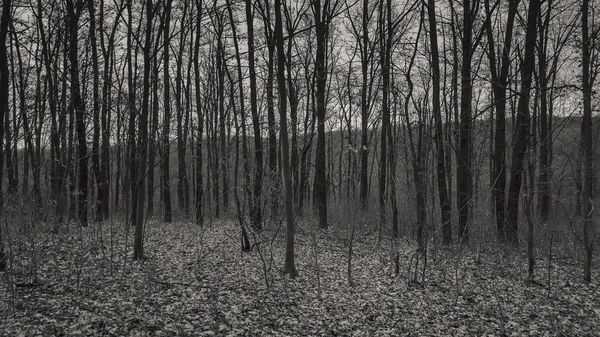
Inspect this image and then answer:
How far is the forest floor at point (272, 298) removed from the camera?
5512 millimetres

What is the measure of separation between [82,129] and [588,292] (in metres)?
13.3

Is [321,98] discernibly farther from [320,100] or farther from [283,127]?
[283,127]

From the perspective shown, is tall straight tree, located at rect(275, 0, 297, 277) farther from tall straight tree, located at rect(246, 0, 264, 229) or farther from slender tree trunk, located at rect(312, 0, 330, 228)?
slender tree trunk, located at rect(312, 0, 330, 228)

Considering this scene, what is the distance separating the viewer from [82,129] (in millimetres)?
11789

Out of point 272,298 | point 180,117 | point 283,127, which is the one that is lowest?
point 272,298

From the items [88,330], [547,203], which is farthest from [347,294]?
[547,203]

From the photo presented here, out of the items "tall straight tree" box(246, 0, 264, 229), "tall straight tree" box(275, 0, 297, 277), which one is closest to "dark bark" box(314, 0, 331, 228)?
"tall straight tree" box(246, 0, 264, 229)

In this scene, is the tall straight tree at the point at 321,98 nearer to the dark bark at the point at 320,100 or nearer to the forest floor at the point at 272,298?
the dark bark at the point at 320,100

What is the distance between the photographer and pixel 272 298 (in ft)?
22.0

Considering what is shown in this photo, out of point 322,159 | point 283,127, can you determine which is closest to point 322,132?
point 322,159

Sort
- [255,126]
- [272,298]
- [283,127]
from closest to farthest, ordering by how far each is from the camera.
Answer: [272,298] → [283,127] → [255,126]

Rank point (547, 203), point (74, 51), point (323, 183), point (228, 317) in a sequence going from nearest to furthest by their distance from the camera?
point (228, 317)
point (74, 51)
point (323, 183)
point (547, 203)

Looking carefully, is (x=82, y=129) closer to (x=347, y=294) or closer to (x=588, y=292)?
(x=347, y=294)

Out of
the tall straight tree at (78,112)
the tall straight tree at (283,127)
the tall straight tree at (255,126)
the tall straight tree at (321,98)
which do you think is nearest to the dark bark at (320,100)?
the tall straight tree at (321,98)
